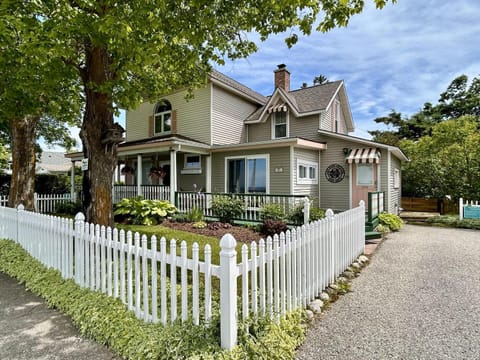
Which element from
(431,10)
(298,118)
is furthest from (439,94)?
(431,10)

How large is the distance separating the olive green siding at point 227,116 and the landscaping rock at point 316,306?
1093cm

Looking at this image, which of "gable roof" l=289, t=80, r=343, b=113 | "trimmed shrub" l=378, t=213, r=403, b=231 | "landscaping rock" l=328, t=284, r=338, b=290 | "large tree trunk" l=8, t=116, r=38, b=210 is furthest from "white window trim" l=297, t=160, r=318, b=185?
"large tree trunk" l=8, t=116, r=38, b=210

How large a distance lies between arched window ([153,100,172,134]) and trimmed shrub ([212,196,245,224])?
24.0ft

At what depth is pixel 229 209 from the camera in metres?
10.5

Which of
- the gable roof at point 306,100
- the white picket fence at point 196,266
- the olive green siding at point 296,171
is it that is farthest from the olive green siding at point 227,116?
the white picket fence at point 196,266

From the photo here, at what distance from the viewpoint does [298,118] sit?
1469 centimetres

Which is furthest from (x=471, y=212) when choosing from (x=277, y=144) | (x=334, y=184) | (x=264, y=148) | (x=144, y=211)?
(x=144, y=211)

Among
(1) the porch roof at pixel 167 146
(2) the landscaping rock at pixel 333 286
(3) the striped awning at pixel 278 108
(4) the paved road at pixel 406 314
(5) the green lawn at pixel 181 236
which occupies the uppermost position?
(3) the striped awning at pixel 278 108

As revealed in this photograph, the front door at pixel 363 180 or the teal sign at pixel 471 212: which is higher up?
the front door at pixel 363 180

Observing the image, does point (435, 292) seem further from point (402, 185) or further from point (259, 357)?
point (402, 185)

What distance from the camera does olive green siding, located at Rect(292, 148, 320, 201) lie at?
39.0 feet

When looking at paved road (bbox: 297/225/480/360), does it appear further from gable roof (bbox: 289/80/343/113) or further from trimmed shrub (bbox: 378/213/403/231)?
gable roof (bbox: 289/80/343/113)

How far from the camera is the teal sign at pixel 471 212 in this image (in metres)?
11.7

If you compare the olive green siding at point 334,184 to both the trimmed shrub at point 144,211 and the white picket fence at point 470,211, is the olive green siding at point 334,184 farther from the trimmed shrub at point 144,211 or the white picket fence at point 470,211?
the trimmed shrub at point 144,211
